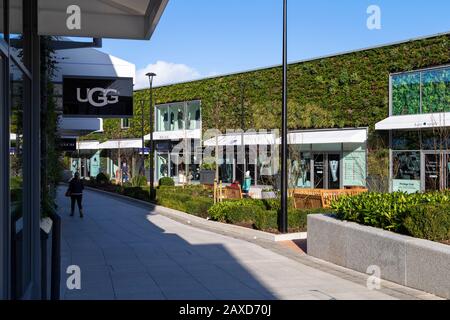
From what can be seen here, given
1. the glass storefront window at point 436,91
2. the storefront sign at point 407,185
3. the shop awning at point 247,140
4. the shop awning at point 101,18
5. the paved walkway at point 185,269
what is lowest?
the paved walkway at point 185,269

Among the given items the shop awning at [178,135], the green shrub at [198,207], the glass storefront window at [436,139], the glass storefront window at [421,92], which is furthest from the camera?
the shop awning at [178,135]

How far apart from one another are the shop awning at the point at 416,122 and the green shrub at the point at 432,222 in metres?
16.2

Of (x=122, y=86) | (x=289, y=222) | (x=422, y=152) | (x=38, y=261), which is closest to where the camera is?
(x=38, y=261)

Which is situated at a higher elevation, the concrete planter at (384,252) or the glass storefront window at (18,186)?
the glass storefront window at (18,186)

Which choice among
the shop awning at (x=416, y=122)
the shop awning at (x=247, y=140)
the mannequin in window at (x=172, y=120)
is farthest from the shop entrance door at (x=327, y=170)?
the mannequin in window at (x=172, y=120)

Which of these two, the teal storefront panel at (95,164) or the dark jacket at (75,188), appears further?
the teal storefront panel at (95,164)

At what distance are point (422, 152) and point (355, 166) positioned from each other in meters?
4.38

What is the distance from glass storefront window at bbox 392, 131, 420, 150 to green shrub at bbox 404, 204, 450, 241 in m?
19.0

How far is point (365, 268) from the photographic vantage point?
9.18 metres

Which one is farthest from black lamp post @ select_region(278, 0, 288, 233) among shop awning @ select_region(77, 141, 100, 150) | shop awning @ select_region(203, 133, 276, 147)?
shop awning @ select_region(77, 141, 100, 150)

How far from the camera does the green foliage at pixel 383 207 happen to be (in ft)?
29.8

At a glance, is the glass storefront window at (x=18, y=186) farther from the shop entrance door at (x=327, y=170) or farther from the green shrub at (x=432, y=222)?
the shop entrance door at (x=327, y=170)

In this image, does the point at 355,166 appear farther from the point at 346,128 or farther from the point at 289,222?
the point at 289,222
